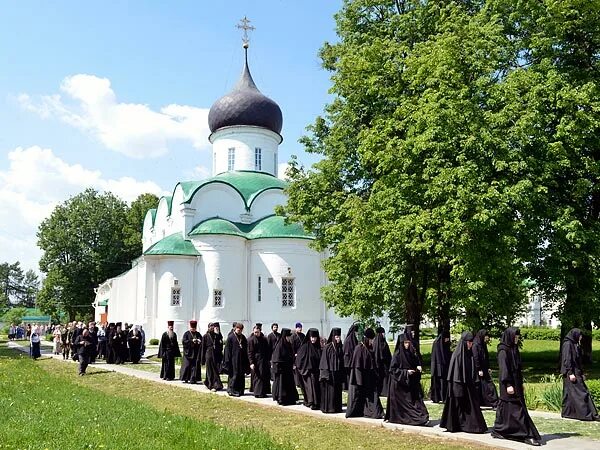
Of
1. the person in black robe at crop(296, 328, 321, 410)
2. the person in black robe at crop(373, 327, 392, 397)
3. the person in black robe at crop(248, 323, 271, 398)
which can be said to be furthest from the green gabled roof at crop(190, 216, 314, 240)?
the person in black robe at crop(373, 327, 392, 397)

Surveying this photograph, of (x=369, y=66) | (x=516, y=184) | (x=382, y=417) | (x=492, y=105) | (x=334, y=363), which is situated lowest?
(x=382, y=417)

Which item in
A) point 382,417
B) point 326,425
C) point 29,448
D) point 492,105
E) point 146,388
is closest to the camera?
point 29,448

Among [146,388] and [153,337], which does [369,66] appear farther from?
[153,337]

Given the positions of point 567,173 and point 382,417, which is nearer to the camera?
point 382,417

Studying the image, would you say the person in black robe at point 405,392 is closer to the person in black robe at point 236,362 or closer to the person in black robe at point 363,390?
the person in black robe at point 363,390

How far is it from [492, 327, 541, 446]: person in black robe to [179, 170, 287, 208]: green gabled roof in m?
24.8

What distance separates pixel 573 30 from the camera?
16547mm

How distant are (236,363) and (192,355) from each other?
274 centimetres

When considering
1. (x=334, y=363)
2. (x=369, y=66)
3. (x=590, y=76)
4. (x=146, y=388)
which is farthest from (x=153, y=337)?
(x=590, y=76)

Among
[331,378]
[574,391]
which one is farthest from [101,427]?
[574,391]

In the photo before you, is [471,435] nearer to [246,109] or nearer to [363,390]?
[363,390]

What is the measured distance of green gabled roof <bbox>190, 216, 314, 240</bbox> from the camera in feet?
102

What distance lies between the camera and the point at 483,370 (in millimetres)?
10758

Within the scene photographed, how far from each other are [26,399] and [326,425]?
553cm
